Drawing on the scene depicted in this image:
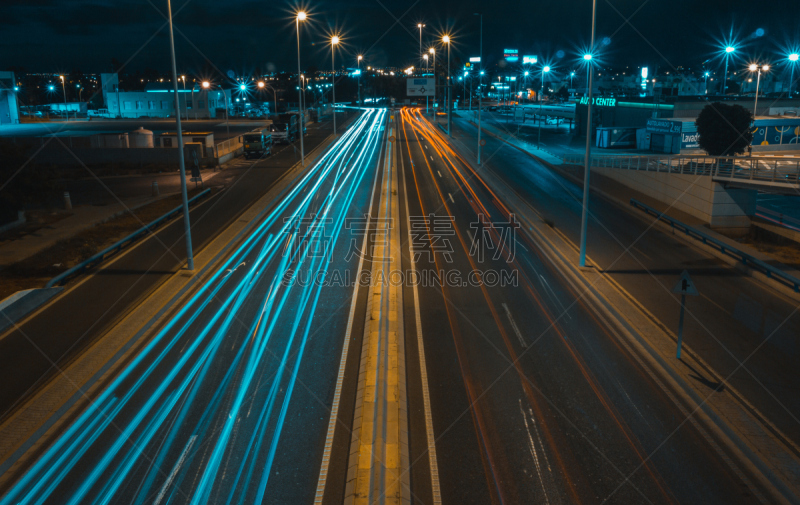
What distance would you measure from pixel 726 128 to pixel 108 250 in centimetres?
3226

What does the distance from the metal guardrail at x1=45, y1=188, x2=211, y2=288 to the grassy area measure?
39 centimetres

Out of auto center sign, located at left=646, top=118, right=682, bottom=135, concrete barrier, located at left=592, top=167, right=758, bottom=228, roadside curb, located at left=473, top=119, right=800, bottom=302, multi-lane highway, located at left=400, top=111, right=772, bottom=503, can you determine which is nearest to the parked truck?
roadside curb, located at left=473, top=119, right=800, bottom=302

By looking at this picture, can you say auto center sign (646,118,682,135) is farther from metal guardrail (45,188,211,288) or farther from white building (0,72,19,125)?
Answer: white building (0,72,19,125)

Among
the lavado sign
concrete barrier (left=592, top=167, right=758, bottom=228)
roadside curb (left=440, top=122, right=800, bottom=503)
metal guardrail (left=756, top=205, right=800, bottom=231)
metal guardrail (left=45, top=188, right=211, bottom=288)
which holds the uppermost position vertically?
the lavado sign

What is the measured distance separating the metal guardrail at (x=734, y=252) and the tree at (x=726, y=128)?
30.9 ft

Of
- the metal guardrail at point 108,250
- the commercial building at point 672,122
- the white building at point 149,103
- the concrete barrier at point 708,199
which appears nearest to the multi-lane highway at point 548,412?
the metal guardrail at point 108,250

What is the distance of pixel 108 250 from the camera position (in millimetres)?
18469

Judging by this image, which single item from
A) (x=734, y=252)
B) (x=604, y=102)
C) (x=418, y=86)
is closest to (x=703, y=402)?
(x=734, y=252)

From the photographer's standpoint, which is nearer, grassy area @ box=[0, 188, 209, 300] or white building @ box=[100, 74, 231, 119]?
grassy area @ box=[0, 188, 209, 300]

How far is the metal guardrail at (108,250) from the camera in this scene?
52.1 ft

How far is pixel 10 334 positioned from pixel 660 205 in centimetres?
2693

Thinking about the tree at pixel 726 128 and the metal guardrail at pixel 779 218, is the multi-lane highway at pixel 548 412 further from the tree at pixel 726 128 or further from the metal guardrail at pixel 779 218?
the tree at pixel 726 128

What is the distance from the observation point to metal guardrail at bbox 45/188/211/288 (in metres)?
15.9

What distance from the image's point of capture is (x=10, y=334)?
12.6 m
